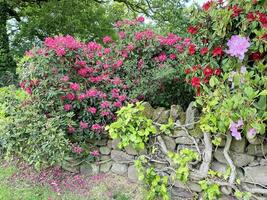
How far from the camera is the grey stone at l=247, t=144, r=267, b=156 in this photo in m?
2.74

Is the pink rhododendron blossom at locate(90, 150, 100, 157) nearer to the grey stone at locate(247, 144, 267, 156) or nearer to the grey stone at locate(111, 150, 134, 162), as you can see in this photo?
the grey stone at locate(111, 150, 134, 162)

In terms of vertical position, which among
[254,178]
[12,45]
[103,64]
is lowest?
[254,178]

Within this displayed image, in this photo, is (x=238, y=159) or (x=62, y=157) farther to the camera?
(x=62, y=157)

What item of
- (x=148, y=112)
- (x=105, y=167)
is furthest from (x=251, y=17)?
(x=105, y=167)

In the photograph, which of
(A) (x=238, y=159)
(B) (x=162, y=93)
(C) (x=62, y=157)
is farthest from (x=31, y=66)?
(A) (x=238, y=159)

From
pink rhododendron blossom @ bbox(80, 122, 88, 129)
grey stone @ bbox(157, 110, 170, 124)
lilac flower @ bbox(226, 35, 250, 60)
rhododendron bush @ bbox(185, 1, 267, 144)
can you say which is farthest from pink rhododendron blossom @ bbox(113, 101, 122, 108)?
lilac flower @ bbox(226, 35, 250, 60)

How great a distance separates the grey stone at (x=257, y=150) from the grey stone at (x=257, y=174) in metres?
0.12

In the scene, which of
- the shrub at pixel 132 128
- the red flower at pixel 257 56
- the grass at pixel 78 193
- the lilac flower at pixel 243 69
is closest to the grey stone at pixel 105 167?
the grass at pixel 78 193

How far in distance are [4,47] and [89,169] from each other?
5375mm

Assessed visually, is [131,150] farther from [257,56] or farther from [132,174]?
[257,56]

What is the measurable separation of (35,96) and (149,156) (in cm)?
145

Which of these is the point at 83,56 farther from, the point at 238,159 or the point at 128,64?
the point at 238,159

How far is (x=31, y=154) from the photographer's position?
3477 millimetres

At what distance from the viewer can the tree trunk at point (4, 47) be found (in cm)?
758
